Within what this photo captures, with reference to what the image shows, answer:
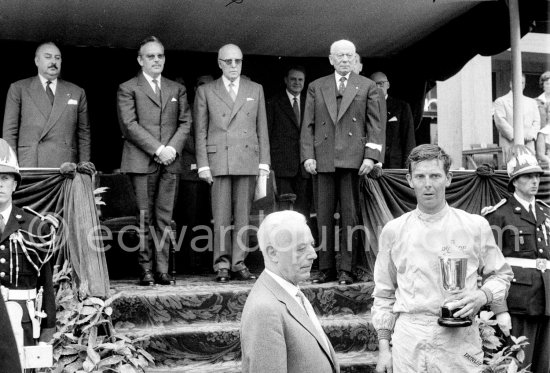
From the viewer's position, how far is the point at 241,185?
7.33 m

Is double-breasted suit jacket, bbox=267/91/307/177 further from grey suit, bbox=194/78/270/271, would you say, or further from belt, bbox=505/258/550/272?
belt, bbox=505/258/550/272

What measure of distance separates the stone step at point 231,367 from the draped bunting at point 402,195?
1041 millimetres

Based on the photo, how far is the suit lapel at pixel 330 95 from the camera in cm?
730

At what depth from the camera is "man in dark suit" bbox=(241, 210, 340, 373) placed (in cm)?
301

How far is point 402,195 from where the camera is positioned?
23.6ft

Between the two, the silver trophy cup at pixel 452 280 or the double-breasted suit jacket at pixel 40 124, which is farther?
the double-breasted suit jacket at pixel 40 124

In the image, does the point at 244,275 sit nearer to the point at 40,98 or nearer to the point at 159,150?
the point at 159,150

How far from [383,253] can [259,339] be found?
4.66 feet

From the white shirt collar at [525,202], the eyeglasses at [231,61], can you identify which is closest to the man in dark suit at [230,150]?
the eyeglasses at [231,61]

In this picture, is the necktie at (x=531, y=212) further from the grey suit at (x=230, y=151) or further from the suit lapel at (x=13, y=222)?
the suit lapel at (x=13, y=222)

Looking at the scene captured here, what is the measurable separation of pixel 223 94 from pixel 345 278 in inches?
75.8

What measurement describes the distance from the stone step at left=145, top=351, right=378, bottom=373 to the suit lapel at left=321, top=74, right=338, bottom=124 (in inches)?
82.9

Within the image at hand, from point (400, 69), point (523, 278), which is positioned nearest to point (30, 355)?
point (523, 278)

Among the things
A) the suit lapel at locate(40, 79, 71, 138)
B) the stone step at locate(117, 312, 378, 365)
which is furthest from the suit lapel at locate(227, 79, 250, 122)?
the stone step at locate(117, 312, 378, 365)
